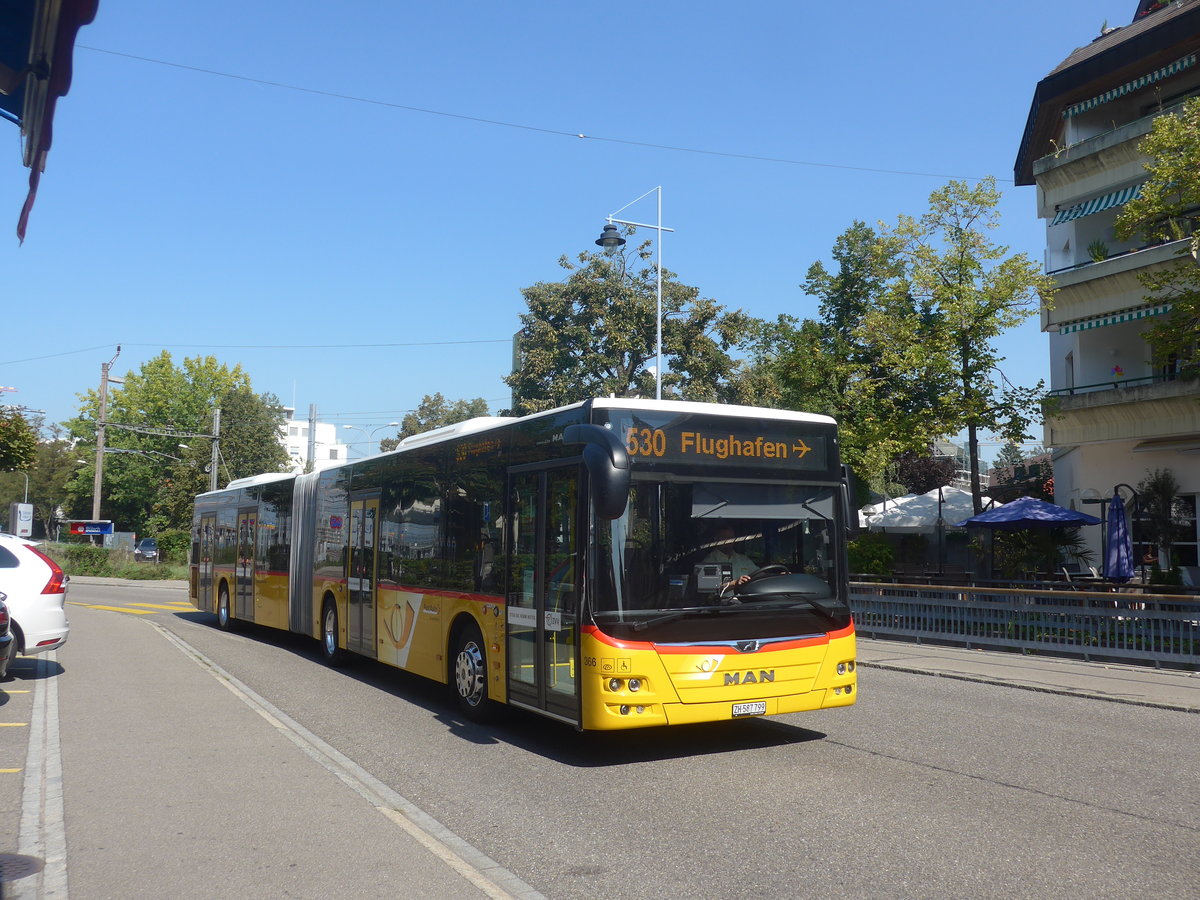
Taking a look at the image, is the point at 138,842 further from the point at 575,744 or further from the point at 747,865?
the point at 575,744

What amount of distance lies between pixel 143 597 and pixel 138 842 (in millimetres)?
31638

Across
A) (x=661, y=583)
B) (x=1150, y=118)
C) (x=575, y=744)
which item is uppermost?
(x=1150, y=118)

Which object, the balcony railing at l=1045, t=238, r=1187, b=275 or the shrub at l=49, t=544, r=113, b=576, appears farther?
the shrub at l=49, t=544, r=113, b=576

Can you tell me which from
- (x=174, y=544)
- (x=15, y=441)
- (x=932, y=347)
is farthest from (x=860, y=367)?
(x=174, y=544)

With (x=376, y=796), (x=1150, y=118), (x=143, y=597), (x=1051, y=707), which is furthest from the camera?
(x=143, y=597)

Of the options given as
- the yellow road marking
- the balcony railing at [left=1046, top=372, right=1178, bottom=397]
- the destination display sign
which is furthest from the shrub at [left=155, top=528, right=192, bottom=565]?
the destination display sign

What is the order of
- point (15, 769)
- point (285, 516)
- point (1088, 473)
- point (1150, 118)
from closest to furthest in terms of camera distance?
1. point (15, 769)
2. point (285, 516)
3. point (1150, 118)
4. point (1088, 473)

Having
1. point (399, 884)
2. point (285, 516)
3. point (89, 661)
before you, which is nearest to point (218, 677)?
point (89, 661)

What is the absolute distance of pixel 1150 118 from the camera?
A: 24.5m

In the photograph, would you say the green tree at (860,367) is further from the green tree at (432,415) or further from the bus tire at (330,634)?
the green tree at (432,415)

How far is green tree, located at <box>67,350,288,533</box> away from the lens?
72.1 m

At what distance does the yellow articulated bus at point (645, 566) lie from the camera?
25.8 feet

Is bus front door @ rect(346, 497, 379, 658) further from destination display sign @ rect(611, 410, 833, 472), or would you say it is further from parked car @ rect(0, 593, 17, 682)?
destination display sign @ rect(611, 410, 833, 472)

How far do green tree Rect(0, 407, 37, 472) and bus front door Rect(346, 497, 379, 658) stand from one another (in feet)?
76.5
